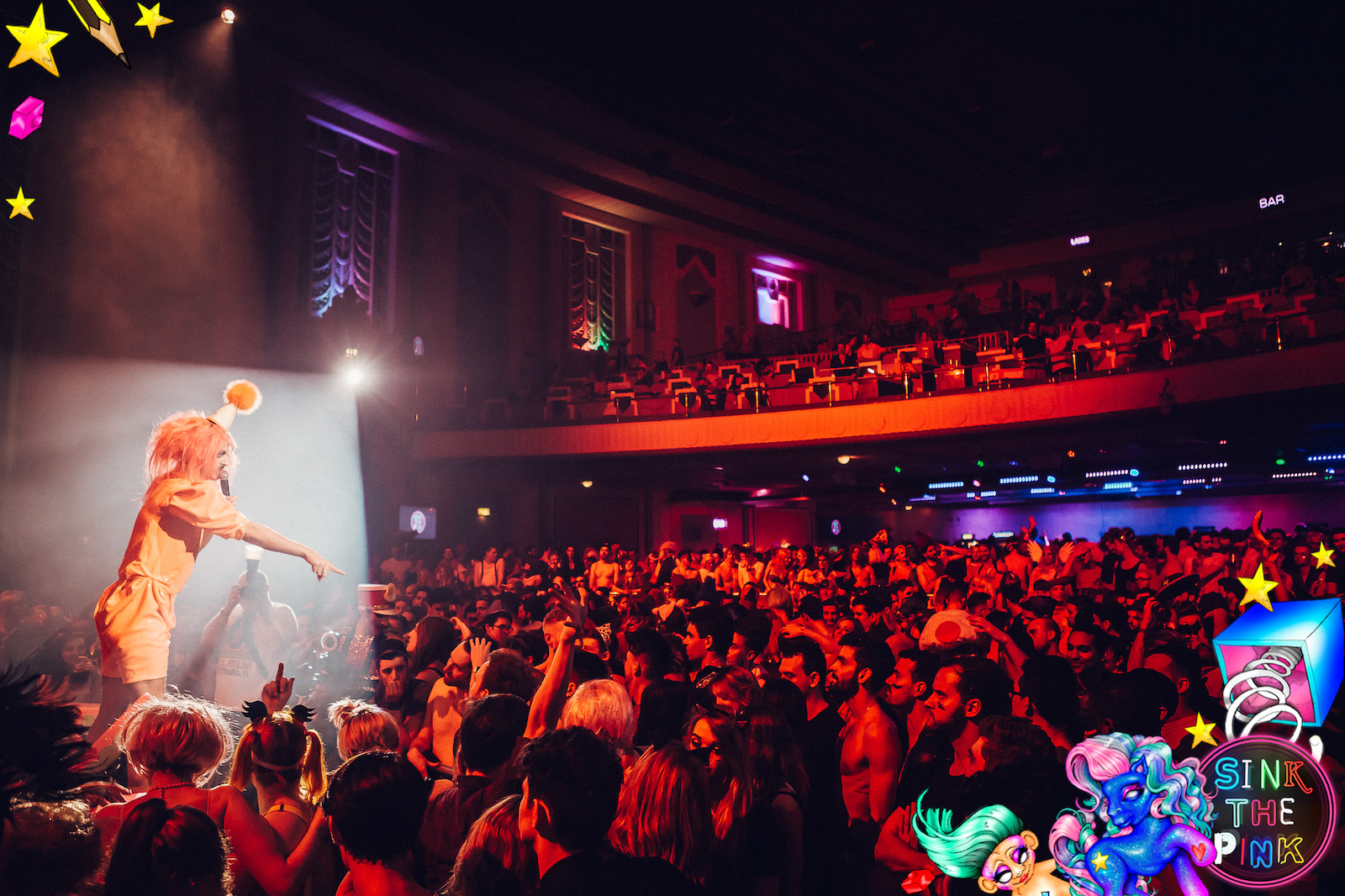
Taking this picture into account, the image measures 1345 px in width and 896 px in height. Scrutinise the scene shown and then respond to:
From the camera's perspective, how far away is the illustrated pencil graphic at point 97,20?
154 inches

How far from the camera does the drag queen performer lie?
16.4 feet

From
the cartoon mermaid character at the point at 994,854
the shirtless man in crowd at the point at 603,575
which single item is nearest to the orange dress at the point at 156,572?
the cartoon mermaid character at the point at 994,854

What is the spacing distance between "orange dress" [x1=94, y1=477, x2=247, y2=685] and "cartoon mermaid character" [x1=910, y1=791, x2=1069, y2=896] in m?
4.79

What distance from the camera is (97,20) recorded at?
14.3ft

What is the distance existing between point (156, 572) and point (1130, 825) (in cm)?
535

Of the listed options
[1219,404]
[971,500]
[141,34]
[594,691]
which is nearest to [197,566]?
[141,34]

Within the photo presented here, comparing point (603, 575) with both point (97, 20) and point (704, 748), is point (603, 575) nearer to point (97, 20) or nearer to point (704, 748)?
point (97, 20)

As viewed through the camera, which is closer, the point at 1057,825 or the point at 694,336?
the point at 1057,825

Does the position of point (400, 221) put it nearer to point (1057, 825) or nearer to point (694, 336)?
point (694, 336)

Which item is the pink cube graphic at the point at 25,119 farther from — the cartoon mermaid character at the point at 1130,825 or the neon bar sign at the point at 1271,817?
the neon bar sign at the point at 1271,817

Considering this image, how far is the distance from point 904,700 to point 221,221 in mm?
15415

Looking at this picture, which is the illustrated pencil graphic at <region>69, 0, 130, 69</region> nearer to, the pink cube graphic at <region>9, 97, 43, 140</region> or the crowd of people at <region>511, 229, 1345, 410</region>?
the pink cube graphic at <region>9, 97, 43, 140</region>

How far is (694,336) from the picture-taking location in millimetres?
26297

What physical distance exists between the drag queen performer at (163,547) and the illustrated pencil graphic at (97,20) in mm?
2222
